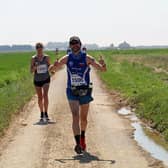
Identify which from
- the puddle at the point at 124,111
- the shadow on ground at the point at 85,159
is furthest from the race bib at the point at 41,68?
the shadow on ground at the point at 85,159

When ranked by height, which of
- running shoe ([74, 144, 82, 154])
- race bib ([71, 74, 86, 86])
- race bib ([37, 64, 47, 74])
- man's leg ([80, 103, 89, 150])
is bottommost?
running shoe ([74, 144, 82, 154])

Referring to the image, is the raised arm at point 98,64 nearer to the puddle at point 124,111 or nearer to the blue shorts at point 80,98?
the blue shorts at point 80,98

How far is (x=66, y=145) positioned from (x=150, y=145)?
163 centimetres

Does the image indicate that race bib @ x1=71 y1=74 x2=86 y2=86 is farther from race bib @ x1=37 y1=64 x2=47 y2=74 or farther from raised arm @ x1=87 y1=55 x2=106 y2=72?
race bib @ x1=37 y1=64 x2=47 y2=74

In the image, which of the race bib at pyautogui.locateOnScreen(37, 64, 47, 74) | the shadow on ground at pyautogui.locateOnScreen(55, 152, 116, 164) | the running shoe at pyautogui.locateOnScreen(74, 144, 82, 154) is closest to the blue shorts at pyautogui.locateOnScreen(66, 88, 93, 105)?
the running shoe at pyautogui.locateOnScreen(74, 144, 82, 154)

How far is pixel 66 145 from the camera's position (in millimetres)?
9422

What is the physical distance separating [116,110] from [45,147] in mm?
5975

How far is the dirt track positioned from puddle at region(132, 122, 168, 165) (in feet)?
0.54

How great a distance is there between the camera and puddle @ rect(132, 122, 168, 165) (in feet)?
28.5

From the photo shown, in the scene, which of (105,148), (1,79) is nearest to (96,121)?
(105,148)

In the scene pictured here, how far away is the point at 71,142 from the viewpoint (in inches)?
382

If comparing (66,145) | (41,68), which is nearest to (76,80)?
(66,145)

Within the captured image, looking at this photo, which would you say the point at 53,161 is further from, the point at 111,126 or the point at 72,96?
the point at 111,126

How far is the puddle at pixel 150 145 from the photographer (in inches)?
342
